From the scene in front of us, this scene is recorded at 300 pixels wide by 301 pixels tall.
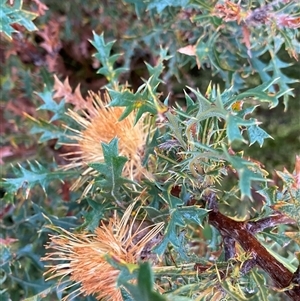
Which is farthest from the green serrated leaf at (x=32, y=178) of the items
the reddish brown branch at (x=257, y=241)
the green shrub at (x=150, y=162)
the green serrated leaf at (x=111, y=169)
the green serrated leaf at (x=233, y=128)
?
the green serrated leaf at (x=233, y=128)

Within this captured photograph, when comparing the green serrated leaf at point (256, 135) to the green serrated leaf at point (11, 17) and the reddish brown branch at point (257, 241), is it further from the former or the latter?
the green serrated leaf at point (11, 17)

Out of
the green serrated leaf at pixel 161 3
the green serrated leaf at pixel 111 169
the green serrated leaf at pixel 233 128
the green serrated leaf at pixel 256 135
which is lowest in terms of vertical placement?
the green serrated leaf at pixel 111 169

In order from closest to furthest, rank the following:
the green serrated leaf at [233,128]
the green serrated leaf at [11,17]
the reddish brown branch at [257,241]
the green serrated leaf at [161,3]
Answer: the green serrated leaf at [233,128] < the reddish brown branch at [257,241] < the green serrated leaf at [11,17] < the green serrated leaf at [161,3]

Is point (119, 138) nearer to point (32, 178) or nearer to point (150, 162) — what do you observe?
point (150, 162)

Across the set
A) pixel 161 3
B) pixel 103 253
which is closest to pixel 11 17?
pixel 161 3

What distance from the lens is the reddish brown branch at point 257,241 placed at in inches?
27.4

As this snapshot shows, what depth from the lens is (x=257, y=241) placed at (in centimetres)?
74

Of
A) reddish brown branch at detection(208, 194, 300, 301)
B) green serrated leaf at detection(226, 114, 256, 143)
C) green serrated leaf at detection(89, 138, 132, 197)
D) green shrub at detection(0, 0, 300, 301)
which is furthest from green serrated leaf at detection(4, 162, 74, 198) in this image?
green serrated leaf at detection(226, 114, 256, 143)

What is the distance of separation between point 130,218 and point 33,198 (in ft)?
1.86

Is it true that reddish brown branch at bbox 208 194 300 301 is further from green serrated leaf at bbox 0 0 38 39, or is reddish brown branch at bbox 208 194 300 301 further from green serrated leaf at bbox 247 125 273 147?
green serrated leaf at bbox 0 0 38 39

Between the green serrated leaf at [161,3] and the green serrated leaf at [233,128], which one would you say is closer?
the green serrated leaf at [233,128]

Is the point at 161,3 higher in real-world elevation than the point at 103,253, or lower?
higher

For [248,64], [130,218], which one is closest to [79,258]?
[130,218]

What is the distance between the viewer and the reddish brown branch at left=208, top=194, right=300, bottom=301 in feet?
2.29
